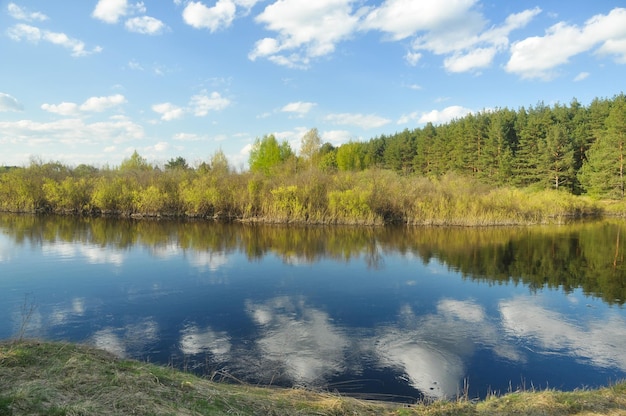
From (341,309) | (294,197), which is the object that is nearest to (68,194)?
(294,197)

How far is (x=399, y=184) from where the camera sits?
3850 cm

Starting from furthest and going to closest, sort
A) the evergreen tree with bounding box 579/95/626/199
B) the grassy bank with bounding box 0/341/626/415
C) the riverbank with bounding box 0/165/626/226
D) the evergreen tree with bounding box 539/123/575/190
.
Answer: the evergreen tree with bounding box 539/123/575/190 → the evergreen tree with bounding box 579/95/626/199 → the riverbank with bounding box 0/165/626/226 → the grassy bank with bounding box 0/341/626/415

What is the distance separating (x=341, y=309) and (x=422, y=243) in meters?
14.5

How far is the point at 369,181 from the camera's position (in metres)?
38.2

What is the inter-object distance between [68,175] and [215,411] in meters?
51.1

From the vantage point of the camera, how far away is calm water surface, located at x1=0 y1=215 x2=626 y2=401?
838cm

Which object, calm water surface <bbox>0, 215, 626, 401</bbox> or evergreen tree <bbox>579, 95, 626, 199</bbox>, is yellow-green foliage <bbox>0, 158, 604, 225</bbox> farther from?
calm water surface <bbox>0, 215, 626, 401</bbox>

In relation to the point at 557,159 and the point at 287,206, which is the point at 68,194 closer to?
the point at 287,206

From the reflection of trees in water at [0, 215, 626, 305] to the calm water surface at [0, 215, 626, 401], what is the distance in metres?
0.18

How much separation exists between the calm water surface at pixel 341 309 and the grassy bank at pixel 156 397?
4.51 ft

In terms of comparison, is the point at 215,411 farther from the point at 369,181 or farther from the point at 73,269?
the point at 369,181

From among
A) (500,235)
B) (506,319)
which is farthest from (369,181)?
(506,319)

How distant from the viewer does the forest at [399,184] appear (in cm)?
3634

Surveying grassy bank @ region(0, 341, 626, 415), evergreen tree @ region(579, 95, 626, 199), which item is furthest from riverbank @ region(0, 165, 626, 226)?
grassy bank @ region(0, 341, 626, 415)
